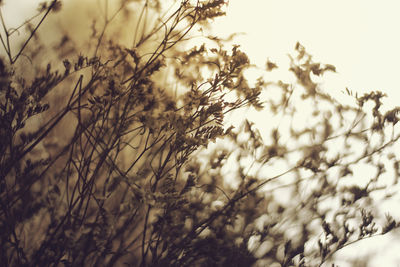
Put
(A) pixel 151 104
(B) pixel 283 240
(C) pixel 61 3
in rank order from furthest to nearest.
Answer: (B) pixel 283 240
(C) pixel 61 3
(A) pixel 151 104

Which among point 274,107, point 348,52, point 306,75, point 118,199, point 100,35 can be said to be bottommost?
point 118,199

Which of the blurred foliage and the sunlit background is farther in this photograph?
the sunlit background

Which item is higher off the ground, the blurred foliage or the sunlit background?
the sunlit background

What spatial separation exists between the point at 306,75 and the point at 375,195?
0.53m

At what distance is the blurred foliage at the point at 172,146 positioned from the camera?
878mm

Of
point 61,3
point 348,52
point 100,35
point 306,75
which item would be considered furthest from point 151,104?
point 348,52

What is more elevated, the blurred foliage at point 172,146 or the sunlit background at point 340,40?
the sunlit background at point 340,40

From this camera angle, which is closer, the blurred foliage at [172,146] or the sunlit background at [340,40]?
the blurred foliage at [172,146]

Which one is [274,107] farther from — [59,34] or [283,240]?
[59,34]

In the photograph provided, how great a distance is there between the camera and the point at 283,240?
1.16 meters

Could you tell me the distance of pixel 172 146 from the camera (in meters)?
0.85

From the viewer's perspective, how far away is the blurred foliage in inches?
34.6

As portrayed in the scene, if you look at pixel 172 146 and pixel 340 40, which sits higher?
pixel 340 40

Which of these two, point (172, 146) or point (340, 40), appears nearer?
point (172, 146)
